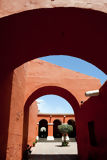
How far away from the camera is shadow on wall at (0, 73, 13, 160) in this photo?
4.26m

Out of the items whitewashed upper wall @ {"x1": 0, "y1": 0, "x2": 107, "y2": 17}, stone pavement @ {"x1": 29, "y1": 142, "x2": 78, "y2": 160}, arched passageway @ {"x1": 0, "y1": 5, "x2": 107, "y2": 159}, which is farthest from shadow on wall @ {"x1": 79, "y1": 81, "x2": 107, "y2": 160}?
stone pavement @ {"x1": 29, "y1": 142, "x2": 78, "y2": 160}

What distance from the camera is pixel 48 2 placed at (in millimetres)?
2723

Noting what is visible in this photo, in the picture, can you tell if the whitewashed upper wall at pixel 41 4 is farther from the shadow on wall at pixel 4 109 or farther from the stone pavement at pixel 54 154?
the stone pavement at pixel 54 154

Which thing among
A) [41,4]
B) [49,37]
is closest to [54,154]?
[49,37]

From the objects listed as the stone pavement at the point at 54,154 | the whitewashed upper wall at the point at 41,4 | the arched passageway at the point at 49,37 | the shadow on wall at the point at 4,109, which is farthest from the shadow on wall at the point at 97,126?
the stone pavement at the point at 54,154

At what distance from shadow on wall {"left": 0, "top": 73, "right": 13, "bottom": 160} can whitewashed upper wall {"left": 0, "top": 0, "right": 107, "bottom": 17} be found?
2104 millimetres

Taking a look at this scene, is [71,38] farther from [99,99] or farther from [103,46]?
[99,99]

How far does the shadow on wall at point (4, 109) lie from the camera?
426 cm

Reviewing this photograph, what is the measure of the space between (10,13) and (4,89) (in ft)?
7.98

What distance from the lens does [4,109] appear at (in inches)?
177

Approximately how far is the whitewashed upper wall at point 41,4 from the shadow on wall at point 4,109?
2104mm

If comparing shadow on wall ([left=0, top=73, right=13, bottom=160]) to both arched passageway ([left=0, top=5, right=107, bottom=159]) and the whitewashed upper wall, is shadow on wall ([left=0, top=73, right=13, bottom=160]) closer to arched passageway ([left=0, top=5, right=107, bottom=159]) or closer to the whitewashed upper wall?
arched passageway ([left=0, top=5, right=107, bottom=159])

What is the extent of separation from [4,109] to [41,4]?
3.06 meters

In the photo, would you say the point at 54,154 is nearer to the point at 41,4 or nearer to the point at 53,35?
the point at 53,35
